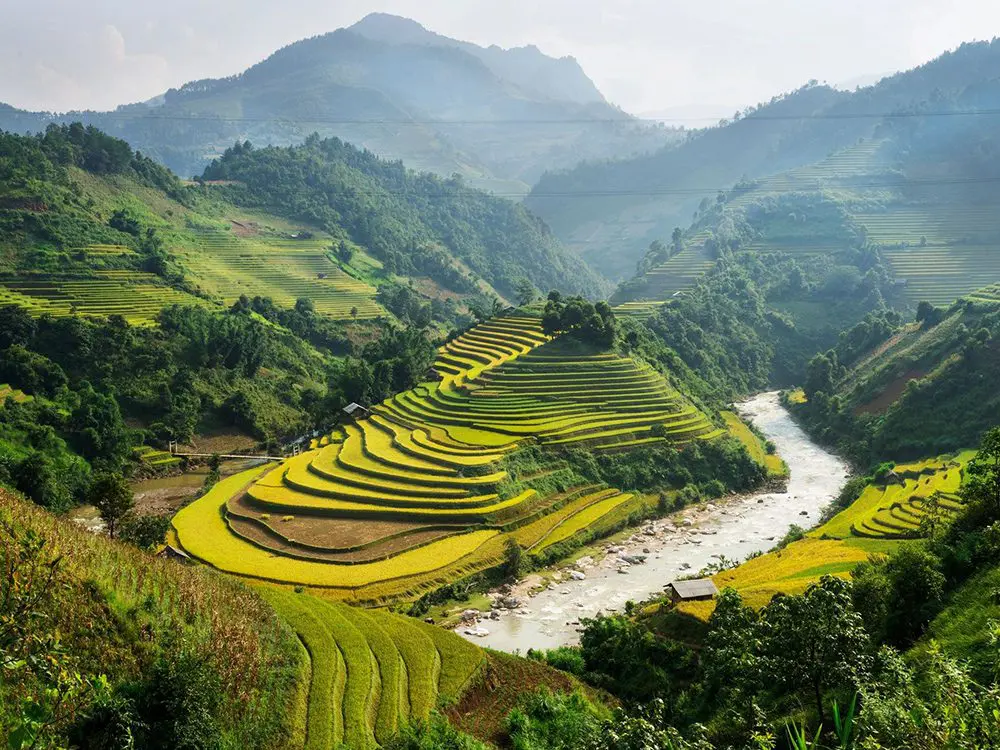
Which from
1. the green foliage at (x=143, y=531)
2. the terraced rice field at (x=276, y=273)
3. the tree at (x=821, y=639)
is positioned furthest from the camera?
the terraced rice field at (x=276, y=273)

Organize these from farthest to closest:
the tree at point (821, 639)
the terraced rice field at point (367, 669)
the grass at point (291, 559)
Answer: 1. the grass at point (291, 559)
2. the terraced rice field at point (367, 669)
3. the tree at point (821, 639)

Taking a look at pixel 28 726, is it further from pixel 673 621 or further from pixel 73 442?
pixel 73 442

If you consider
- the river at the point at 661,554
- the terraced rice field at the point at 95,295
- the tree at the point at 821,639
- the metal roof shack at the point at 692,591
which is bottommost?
the river at the point at 661,554

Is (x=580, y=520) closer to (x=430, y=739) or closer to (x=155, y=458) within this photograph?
(x=430, y=739)

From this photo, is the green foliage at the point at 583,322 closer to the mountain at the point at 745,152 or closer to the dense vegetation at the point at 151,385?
the dense vegetation at the point at 151,385

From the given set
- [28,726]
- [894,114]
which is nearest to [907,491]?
[28,726]

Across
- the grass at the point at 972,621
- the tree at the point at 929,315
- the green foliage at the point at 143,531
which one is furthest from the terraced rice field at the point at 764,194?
the grass at the point at 972,621
